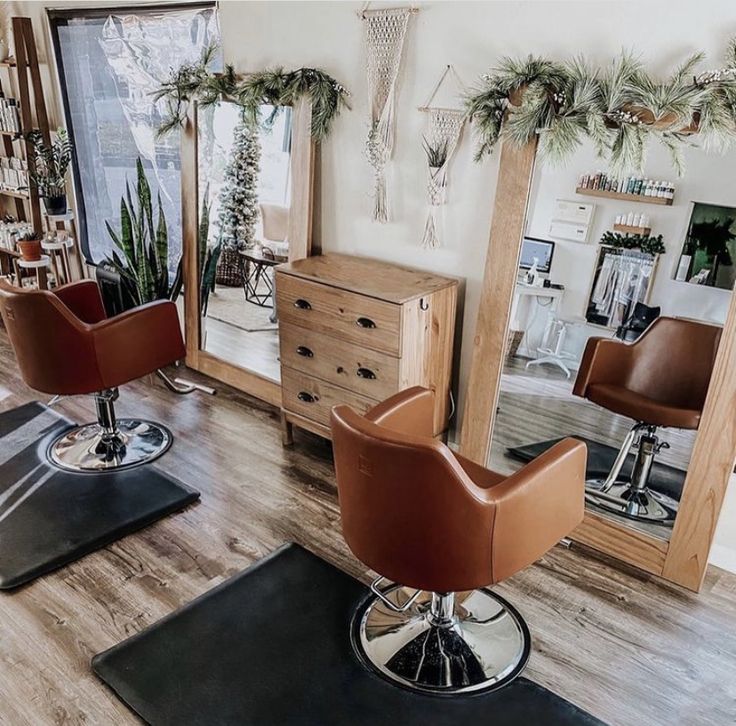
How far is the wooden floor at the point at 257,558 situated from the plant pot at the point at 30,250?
7.46 feet

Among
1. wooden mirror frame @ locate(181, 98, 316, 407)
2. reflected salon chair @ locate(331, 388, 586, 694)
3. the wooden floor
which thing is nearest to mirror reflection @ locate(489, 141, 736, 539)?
the wooden floor

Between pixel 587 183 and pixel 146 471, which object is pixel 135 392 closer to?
pixel 146 471

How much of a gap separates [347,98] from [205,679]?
2.37 meters

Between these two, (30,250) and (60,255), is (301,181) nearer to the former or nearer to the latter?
(30,250)

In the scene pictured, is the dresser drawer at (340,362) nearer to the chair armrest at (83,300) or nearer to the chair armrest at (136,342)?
the chair armrest at (136,342)

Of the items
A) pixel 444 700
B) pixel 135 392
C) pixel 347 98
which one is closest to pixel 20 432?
pixel 135 392

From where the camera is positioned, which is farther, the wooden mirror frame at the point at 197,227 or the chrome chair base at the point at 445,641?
the wooden mirror frame at the point at 197,227

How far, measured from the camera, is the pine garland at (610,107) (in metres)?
1.96

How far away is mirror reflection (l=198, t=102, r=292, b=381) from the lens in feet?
10.4

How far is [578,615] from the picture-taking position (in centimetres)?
224

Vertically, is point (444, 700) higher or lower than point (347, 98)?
lower

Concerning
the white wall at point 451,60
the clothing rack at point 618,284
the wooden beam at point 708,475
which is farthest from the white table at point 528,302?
the wooden beam at point 708,475

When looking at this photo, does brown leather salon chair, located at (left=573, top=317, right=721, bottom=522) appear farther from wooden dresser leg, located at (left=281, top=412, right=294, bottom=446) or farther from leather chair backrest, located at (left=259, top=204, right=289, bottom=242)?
leather chair backrest, located at (left=259, top=204, right=289, bottom=242)

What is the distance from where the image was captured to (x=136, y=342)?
288cm
